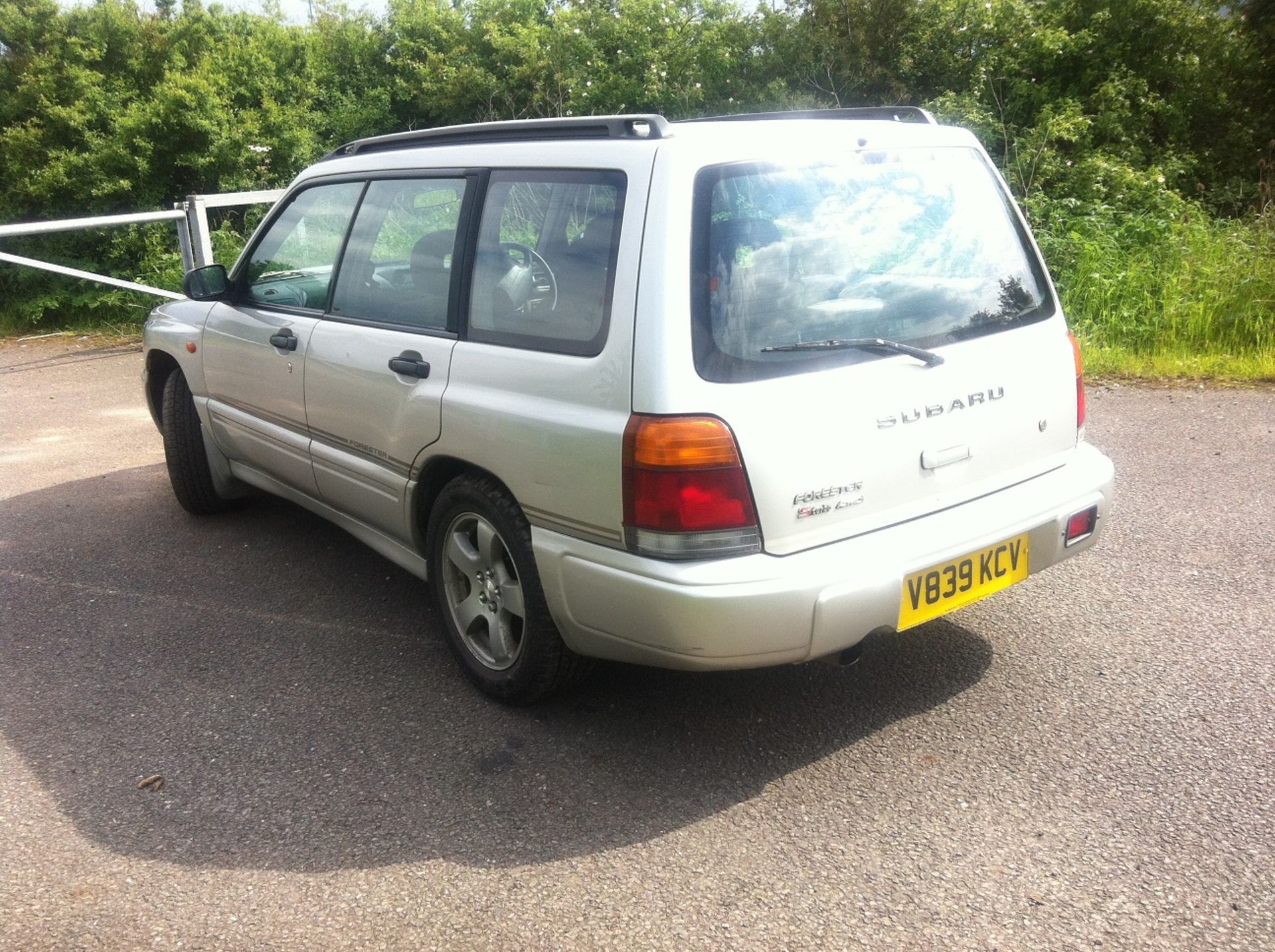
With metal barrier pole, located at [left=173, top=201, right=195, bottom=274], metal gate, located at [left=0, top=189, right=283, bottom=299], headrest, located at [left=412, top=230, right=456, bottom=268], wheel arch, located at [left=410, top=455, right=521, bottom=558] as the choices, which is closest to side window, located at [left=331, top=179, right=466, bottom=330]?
headrest, located at [left=412, top=230, right=456, bottom=268]

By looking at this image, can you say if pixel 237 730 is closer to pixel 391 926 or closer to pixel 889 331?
pixel 391 926

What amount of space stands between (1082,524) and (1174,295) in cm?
561

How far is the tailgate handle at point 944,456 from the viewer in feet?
10.3

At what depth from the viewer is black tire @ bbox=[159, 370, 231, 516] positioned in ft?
18.4

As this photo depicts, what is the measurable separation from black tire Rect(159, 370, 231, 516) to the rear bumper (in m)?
2.99

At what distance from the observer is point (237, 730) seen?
12.0 feet

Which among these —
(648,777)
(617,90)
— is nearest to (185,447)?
(648,777)

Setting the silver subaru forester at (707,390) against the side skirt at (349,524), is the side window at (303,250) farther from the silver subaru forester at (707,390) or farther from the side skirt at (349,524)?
the side skirt at (349,524)

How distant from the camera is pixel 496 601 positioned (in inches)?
143

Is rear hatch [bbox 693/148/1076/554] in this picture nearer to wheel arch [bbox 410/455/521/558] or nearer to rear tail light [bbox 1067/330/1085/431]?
rear tail light [bbox 1067/330/1085/431]

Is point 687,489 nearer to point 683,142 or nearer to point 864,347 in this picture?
point 864,347

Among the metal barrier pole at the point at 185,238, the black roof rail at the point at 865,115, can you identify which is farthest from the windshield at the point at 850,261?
the metal barrier pole at the point at 185,238

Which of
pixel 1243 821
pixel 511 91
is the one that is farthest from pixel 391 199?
pixel 511 91

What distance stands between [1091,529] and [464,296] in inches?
80.5
